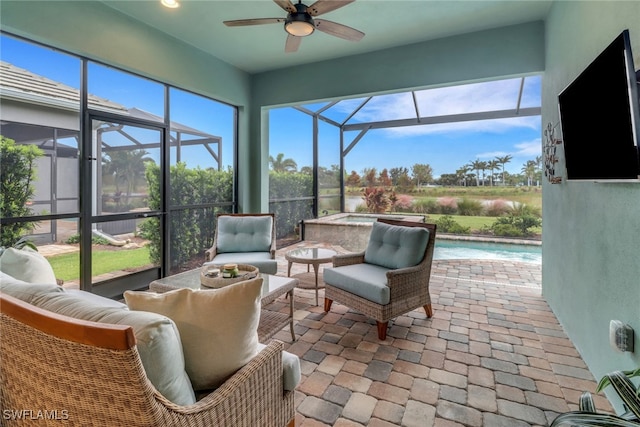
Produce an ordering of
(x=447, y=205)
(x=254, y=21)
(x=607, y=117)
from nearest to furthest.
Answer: (x=607, y=117), (x=254, y=21), (x=447, y=205)

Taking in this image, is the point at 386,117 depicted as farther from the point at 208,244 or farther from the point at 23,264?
the point at 23,264

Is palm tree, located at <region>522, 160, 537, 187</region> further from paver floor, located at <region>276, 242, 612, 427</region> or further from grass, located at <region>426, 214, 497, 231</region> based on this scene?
paver floor, located at <region>276, 242, 612, 427</region>

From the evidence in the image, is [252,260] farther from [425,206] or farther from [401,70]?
[425,206]

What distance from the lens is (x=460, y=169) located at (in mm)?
8039

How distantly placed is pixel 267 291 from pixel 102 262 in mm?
2241

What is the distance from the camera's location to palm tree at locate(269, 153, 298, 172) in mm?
6410

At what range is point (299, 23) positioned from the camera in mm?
2615

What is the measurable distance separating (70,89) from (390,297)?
3606 mm

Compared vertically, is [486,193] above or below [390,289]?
above

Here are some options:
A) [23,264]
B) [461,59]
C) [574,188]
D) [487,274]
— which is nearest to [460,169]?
[487,274]

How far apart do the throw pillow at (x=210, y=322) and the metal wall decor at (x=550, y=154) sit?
3024 mm

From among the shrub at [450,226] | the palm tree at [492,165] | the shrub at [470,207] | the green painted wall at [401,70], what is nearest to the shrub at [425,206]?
the shrub at [450,226]

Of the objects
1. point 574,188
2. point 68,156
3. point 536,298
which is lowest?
point 536,298

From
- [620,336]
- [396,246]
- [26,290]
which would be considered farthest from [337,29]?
[620,336]
